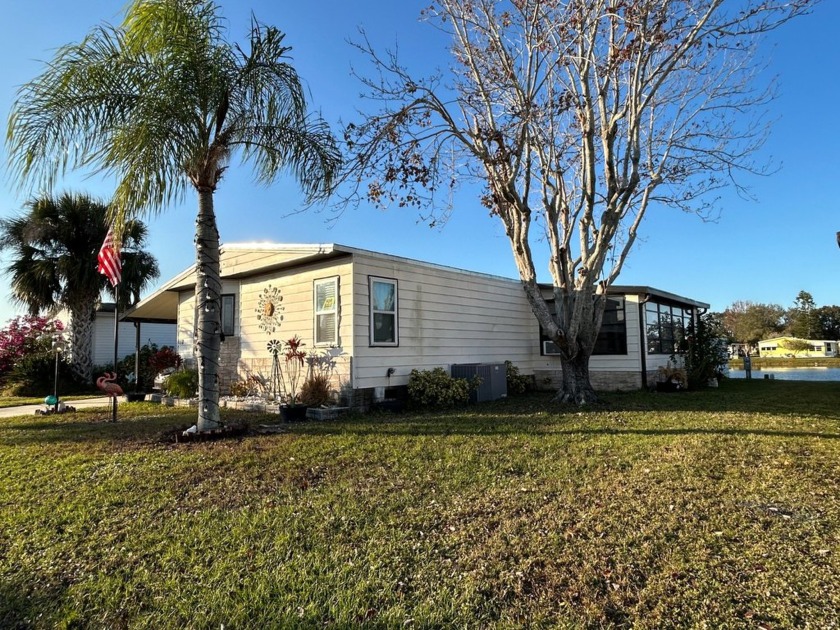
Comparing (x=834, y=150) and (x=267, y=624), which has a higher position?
(x=834, y=150)

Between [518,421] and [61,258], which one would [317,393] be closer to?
[518,421]

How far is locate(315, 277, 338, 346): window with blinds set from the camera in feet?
30.6

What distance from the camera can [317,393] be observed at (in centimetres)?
904

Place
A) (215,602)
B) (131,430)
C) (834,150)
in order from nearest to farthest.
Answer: (215,602)
(131,430)
(834,150)

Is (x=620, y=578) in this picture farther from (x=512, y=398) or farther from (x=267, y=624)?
(x=512, y=398)

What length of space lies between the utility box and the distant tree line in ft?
120

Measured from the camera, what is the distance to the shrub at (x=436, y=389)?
9.52 metres

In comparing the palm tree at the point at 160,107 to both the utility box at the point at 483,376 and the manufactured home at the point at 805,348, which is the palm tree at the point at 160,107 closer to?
the utility box at the point at 483,376

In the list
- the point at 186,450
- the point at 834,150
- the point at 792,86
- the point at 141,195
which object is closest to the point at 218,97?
the point at 141,195

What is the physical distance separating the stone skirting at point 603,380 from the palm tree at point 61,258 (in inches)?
532

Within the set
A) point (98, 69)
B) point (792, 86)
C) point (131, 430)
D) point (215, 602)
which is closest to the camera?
point (215, 602)

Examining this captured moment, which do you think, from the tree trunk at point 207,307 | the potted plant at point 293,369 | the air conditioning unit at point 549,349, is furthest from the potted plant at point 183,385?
the air conditioning unit at point 549,349

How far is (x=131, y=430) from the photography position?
7.41m

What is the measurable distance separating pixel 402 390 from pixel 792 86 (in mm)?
9453
